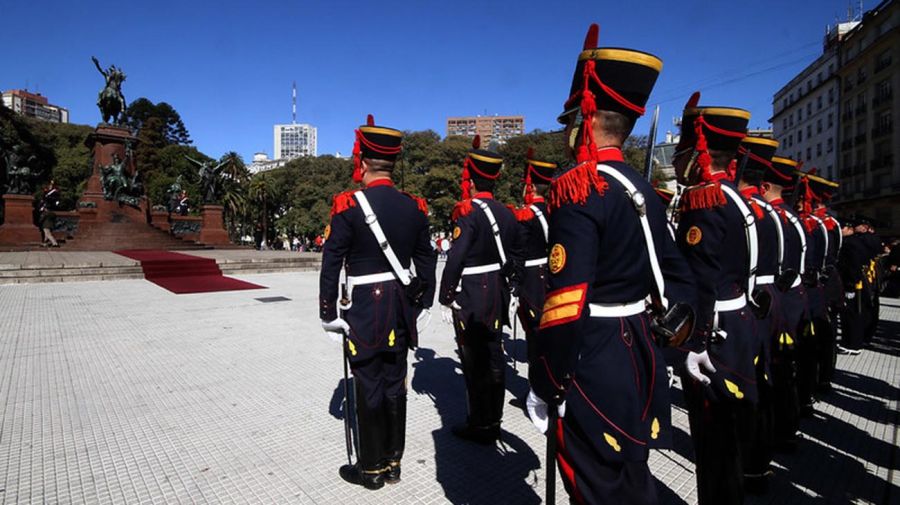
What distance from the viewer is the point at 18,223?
875 inches

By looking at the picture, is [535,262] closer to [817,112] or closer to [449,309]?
[449,309]

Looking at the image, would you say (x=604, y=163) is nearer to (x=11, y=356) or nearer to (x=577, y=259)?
(x=577, y=259)

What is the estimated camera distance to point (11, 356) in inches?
256

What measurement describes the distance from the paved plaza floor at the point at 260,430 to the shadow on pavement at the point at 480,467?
0.6 inches

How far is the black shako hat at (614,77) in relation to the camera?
2.19m

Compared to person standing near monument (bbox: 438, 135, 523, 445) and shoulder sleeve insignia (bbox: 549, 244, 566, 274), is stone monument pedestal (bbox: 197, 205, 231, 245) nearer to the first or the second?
person standing near monument (bbox: 438, 135, 523, 445)

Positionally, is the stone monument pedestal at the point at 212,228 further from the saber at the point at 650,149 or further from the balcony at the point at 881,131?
the balcony at the point at 881,131

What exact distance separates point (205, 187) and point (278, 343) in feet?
79.1

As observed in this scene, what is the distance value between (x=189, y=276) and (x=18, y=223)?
12.4 metres

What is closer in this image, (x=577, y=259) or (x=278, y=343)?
(x=577, y=259)

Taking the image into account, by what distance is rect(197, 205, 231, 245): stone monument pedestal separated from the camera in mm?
28312

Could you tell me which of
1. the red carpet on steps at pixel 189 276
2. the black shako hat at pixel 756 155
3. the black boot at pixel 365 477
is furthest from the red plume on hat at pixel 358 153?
the red carpet on steps at pixel 189 276

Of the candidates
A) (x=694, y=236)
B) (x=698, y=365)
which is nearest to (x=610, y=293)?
(x=698, y=365)

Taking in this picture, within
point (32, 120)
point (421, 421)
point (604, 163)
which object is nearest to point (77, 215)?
point (421, 421)
